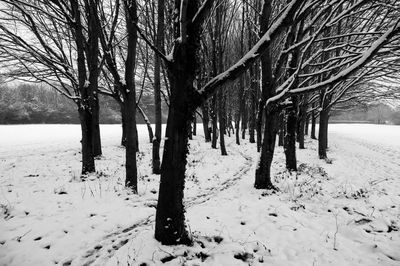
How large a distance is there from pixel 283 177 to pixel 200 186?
280cm

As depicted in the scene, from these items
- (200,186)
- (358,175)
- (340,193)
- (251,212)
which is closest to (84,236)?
(251,212)

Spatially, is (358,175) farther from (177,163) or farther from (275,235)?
(177,163)

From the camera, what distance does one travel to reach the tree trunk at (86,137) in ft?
24.9

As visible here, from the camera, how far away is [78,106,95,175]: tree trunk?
7.60m

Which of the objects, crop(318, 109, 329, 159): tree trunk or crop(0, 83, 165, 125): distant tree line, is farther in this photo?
crop(0, 83, 165, 125): distant tree line

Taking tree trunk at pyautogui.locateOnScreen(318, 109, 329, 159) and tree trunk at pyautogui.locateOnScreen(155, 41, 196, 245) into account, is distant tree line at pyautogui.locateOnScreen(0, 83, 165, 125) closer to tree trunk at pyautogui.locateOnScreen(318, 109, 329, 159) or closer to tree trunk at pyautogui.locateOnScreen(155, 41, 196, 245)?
tree trunk at pyautogui.locateOnScreen(318, 109, 329, 159)

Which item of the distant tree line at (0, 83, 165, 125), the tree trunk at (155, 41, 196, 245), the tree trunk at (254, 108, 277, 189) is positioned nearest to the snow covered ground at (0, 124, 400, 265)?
the tree trunk at (155, 41, 196, 245)

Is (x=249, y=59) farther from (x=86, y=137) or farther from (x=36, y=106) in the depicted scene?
(x=36, y=106)

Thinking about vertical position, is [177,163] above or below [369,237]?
above

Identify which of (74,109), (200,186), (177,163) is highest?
(74,109)

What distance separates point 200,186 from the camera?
7434 millimetres

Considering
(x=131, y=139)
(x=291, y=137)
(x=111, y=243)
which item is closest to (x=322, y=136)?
(x=291, y=137)

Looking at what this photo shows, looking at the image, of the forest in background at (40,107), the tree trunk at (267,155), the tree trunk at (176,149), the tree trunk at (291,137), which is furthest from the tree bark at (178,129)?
the forest in background at (40,107)

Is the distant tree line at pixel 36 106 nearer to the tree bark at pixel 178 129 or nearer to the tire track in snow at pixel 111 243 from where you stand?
the tire track in snow at pixel 111 243
